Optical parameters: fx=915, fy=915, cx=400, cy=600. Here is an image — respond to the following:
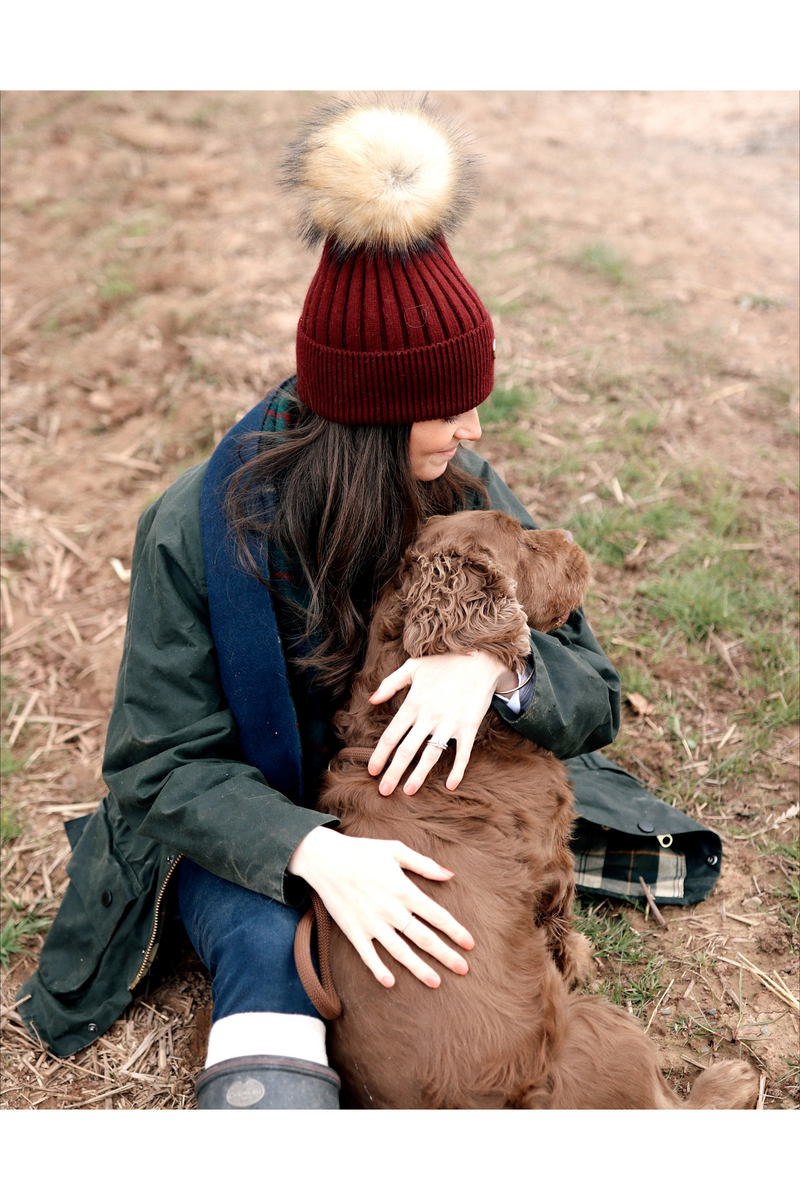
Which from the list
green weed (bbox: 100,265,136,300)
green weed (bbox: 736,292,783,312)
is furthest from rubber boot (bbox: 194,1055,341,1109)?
green weed (bbox: 100,265,136,300)

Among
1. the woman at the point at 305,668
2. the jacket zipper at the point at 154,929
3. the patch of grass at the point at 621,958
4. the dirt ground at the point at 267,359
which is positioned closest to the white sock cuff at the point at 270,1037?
the woman at the point at 305,668

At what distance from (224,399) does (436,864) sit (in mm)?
3901

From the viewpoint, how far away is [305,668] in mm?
2902

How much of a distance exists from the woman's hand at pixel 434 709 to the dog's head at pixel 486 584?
0.18 ft

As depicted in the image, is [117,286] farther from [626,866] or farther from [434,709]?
[626,866]

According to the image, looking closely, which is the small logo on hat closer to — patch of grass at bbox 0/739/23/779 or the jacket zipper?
the jacket zipper

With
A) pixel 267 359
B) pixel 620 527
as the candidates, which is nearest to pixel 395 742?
pixel 620 527

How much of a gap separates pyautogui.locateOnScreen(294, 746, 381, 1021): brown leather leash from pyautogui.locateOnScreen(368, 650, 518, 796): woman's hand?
0.37m

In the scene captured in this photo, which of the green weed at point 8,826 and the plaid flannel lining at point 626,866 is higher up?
the plaid flannel lining at point 626,866

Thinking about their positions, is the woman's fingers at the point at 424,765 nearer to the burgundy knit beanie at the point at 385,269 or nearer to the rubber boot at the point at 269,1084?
the rubber boot at the point at 269,1084

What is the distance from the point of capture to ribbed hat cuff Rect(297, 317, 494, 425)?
2545 millimetres

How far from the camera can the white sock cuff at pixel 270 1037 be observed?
2262 mm

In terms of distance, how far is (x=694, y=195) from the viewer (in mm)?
7129

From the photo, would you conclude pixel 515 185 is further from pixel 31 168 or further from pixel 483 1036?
pixel 483 1036
